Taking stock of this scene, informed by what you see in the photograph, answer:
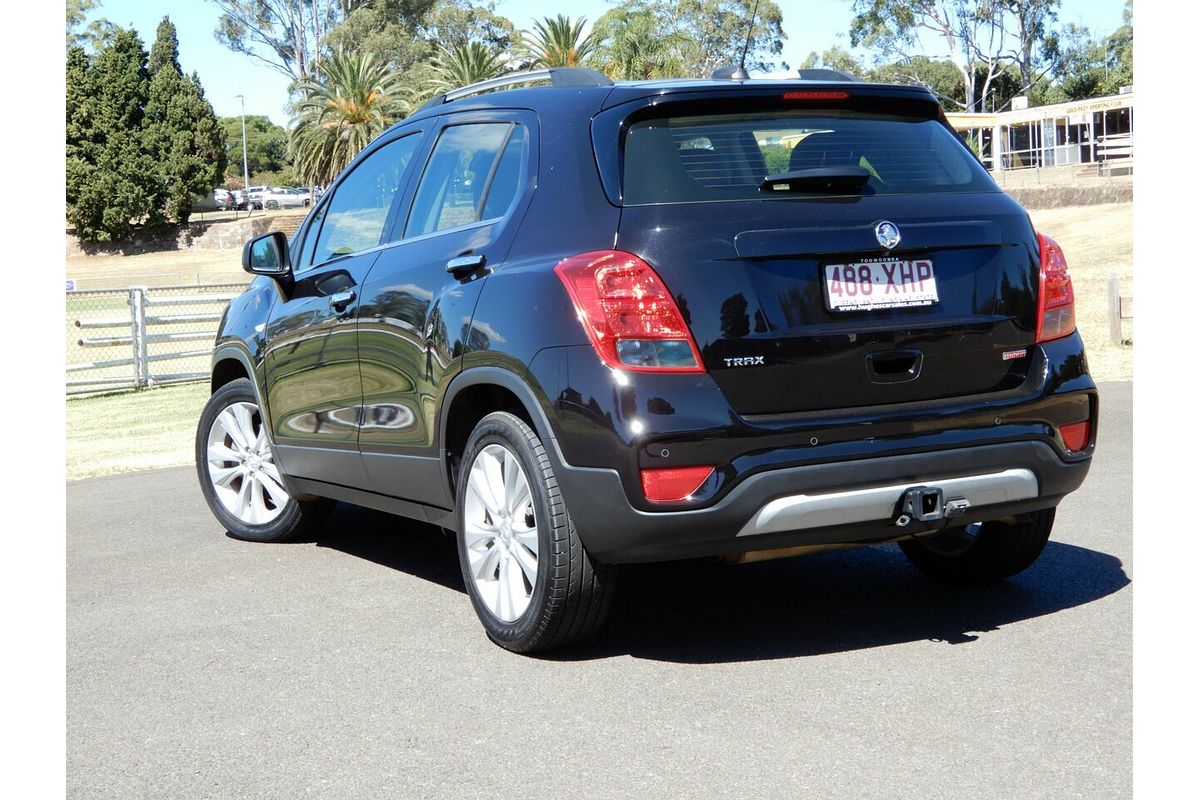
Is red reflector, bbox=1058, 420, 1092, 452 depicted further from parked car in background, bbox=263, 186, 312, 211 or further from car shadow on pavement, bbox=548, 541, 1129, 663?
parked car in background, bbox=263, 186, 312, 211

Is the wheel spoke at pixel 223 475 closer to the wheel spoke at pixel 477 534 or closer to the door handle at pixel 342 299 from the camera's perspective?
the door handle at pixel 342 299

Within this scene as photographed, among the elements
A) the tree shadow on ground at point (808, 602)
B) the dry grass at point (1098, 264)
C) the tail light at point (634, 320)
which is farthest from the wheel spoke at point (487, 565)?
the dry grass at point (1098, 264)

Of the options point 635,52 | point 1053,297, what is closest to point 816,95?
point 1053,297

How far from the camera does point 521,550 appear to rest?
4.70 m

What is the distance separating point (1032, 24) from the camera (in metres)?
75.2

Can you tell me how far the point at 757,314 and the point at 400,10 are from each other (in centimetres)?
8593

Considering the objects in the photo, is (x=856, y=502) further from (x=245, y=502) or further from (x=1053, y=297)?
(x=245, y=502)

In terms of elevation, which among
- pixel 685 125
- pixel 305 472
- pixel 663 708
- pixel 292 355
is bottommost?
pixel 663 708

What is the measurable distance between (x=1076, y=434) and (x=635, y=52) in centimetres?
5059

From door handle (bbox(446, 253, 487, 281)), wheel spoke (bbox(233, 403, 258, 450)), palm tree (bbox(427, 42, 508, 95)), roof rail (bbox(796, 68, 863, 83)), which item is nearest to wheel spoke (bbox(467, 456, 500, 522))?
door handle (bbox(446, 253, 487, 281))

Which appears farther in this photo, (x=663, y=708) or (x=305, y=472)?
(x=305, y=472)

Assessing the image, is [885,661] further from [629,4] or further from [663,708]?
[629,4]

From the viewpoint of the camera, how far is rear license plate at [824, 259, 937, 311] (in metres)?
4.35
